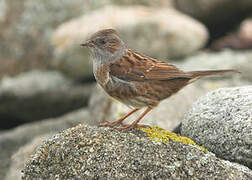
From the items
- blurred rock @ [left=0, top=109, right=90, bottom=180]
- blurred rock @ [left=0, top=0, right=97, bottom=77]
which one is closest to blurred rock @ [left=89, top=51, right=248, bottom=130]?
blurred rock @ [left=0, top=109, right=90, bottom=180]

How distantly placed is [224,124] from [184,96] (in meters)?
2.88

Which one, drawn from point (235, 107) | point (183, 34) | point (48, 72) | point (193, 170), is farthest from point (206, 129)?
point (48, 72)

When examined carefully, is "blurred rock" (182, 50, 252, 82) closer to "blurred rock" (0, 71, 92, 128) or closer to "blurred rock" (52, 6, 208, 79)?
"blurred rock" (52, 6, 208, 79)

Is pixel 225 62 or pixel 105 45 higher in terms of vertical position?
pixel 105 45

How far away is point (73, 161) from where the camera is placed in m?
3.95

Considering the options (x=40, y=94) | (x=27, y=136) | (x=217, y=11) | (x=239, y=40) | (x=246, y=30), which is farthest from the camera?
(x=217, y=11)

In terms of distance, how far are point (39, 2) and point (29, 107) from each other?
8.43 ft

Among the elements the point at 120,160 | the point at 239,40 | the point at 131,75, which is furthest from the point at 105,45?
the point at 239,40

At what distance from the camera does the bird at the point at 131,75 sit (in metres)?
4.77

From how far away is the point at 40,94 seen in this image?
9047 mm

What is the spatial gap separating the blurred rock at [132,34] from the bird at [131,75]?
10.7 feet

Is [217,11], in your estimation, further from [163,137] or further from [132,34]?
[163,137]

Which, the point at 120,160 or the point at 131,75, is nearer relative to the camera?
the point at 120,160

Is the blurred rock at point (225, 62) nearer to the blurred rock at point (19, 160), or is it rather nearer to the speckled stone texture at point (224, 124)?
the speckled stone texture at point (224, 124)
